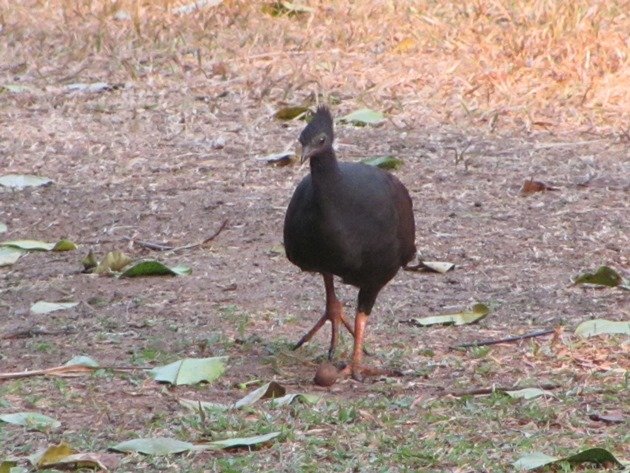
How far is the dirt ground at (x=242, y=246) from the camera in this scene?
4824 millimetres

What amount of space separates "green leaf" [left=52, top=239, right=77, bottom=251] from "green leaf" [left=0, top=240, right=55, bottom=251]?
2cm

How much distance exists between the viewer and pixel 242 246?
6383mm

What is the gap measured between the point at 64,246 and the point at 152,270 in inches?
25.3

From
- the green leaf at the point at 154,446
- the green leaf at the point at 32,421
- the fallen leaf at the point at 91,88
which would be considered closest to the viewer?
the green leaf at the point at 154,446

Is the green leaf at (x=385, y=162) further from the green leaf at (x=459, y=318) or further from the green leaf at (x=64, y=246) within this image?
the green leaf at (x=459, y=318)

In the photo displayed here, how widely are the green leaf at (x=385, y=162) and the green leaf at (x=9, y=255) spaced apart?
1.87 m

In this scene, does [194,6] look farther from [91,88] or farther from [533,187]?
[533,187]

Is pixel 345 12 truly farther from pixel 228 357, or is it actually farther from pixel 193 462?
pixel 193 462

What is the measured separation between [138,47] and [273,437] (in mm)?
5353

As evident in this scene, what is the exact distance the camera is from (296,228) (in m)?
4.86

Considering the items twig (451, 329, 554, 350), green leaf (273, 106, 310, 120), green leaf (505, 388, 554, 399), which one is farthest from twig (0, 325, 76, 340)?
green leaf (273, 106, 310, 120)

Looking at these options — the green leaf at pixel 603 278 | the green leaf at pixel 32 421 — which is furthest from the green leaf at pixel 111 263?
the green leaf at pixel 603 278

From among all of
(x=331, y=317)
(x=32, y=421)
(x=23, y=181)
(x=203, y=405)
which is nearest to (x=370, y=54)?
(x=23, y=181)

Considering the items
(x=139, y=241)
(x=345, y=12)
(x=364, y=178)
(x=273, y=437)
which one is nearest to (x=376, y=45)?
(x=345, y=12)
